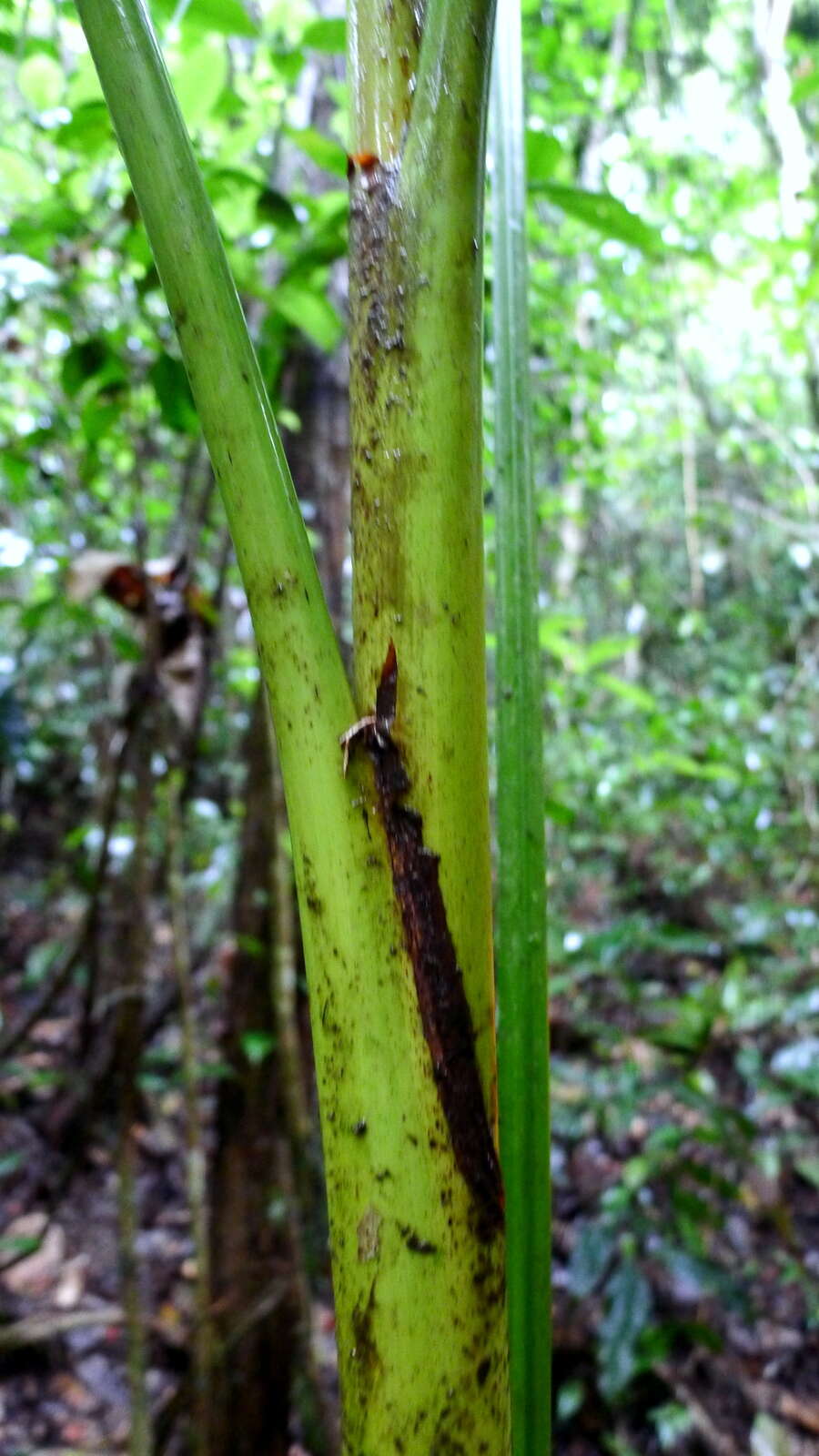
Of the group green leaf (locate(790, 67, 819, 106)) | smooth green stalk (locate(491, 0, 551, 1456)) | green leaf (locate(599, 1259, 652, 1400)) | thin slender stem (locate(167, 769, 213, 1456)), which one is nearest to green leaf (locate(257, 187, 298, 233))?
smooth green stalk (locate(491, 0, 551, 1456))

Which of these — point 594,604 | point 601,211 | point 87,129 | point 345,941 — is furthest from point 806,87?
point 594,604

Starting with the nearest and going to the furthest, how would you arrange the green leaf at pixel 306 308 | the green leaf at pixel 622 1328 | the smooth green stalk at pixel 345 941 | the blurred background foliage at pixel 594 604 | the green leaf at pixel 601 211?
Answer: 1. the smooth green stalk at pixel 345 941
2. the green leaf at pixel 601 211
3. the green leaf at pixel 306 308
4. the blurred background foliage at pixel 594 604
5. the green leaf at pixel 622 1328

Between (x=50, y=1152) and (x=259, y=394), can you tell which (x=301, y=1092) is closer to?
(x=259, y=394)

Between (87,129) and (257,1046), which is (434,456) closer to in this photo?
(87,129)

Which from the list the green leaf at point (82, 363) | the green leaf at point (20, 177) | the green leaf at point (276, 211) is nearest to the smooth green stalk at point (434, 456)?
the green leaf at point (276, 211)

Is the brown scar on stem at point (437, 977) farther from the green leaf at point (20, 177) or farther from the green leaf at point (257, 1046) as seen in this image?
the green leaf at point (257, 1046)

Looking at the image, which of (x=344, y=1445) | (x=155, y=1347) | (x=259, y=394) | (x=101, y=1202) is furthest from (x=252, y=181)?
(x=101, y=1202)
